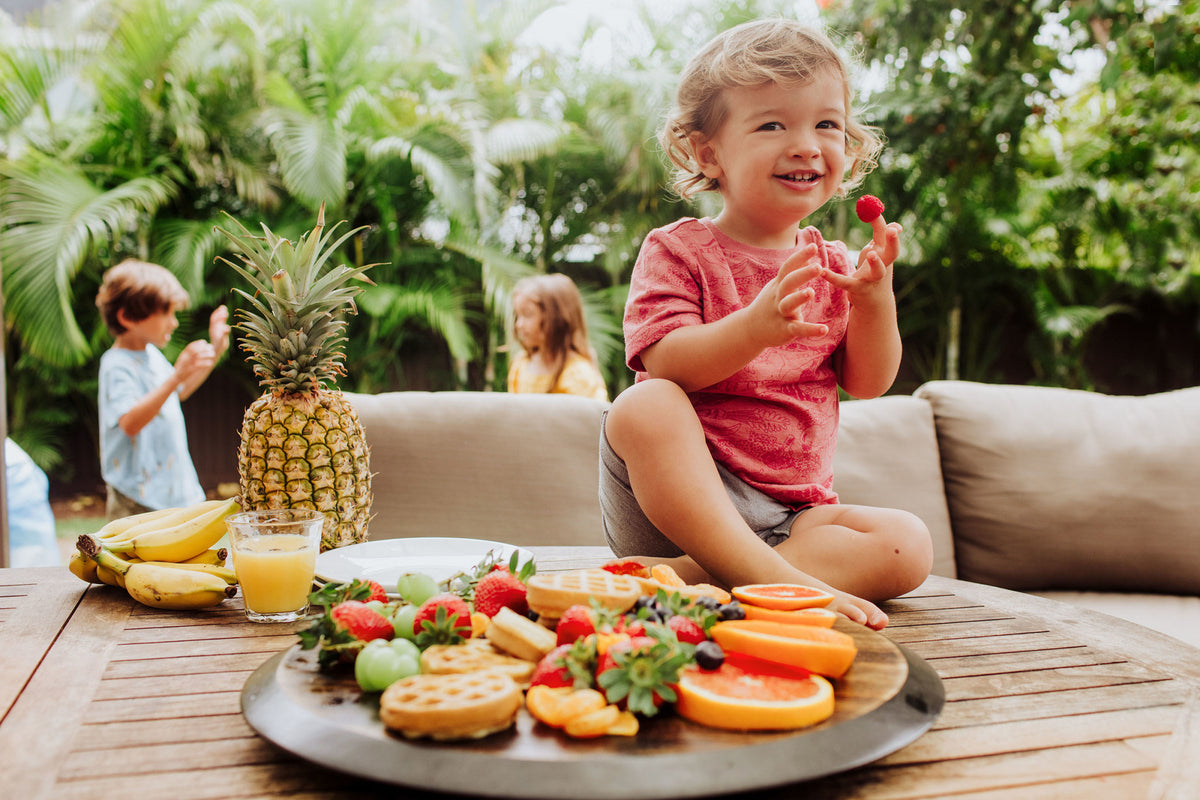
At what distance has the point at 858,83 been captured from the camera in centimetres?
579

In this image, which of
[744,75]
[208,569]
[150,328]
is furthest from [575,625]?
[150,328]

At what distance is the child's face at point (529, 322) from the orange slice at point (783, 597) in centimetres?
308

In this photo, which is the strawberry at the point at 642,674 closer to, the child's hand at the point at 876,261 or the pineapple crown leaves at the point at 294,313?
the child's hand at the point at 876,261

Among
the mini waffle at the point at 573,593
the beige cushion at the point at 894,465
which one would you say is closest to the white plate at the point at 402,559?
the mini waffle at the point at 573,593

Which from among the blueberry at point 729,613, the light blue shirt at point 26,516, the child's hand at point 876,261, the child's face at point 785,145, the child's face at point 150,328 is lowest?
the light blue shirt at point 26,516

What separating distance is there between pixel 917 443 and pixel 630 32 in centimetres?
503

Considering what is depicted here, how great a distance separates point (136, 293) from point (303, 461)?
8.17 feet

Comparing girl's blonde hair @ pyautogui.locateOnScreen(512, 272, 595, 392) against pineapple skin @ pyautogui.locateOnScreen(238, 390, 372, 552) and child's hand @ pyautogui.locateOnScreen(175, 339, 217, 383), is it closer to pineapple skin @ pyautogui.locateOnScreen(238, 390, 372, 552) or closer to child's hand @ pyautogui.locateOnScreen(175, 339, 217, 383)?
child's hand @ pyautogui.locateOnScreen(175, 339, 217, 383)

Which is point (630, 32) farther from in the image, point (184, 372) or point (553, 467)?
point (553, 467)

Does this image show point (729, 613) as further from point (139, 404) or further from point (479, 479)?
point (139, 404)

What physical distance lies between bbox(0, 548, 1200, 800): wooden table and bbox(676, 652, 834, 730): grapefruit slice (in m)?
0.06

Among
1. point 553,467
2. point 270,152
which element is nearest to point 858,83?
point 270,152

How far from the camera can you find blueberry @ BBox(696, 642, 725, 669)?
816mm

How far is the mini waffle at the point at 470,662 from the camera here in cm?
81
